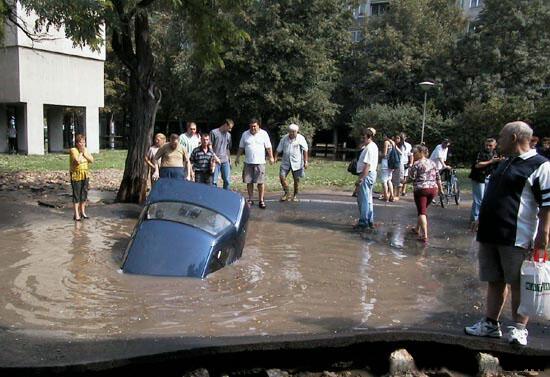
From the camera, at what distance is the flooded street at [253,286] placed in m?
5.36

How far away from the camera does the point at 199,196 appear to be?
23.9 ft

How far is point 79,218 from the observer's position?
10.9 meters

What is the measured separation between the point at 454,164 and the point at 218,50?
847 inches

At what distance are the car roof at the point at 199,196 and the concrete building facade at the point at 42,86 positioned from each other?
930 inches

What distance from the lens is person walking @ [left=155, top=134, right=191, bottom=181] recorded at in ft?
37.5

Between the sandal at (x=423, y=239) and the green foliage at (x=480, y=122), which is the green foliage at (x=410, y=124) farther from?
the sandal at (x=423, y=239)

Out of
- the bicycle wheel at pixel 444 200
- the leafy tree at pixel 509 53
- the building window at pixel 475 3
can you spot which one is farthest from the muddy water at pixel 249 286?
the building window at pixel 475 3

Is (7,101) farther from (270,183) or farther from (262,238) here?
(262,238)

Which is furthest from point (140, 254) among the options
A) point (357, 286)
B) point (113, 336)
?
point (357, 286)

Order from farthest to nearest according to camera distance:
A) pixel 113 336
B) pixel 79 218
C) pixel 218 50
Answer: pixel 218 50, pixel 79 218, pixel 113 336

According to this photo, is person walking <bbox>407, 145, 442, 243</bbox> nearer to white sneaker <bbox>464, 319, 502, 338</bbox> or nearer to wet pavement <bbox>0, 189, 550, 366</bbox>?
wet pavement <bbox>0, 189, 550, 366</bbox>

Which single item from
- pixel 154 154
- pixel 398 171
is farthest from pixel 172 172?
pixel 398 171

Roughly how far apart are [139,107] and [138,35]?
1.61m

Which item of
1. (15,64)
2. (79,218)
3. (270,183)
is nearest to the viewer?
(79,218)
